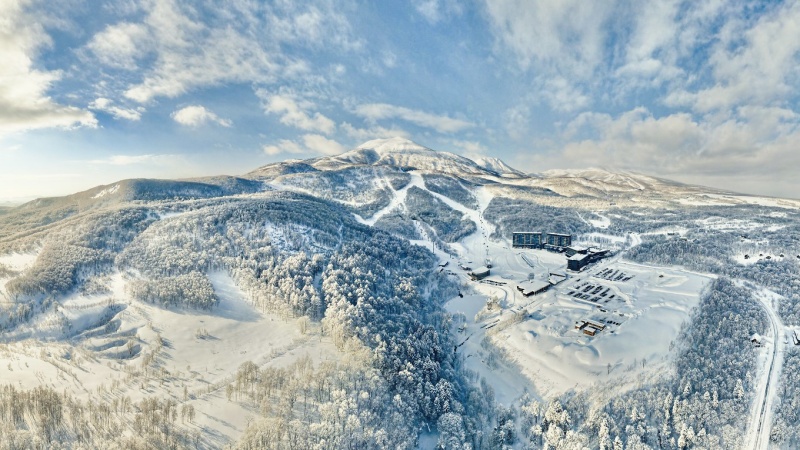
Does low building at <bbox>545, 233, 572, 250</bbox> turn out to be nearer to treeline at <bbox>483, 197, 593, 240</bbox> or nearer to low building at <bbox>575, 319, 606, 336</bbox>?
treeline at <bbox>483, 197, 593, 240</bbox>

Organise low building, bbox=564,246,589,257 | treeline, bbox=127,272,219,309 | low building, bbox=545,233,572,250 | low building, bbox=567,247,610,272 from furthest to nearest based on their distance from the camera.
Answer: low building, bbox=545,233,572,250
low building, bbox=564,246,589,257
low building, bbox=567,247,610,272
treeline, bbox=127,272,219,309

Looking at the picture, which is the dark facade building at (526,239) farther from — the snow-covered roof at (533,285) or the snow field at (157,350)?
the snow field at (157,350)

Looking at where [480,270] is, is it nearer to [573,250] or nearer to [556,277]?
[556,277]

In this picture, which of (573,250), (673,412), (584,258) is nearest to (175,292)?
(673,412)

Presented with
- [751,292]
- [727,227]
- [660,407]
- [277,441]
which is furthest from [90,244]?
[727,227]

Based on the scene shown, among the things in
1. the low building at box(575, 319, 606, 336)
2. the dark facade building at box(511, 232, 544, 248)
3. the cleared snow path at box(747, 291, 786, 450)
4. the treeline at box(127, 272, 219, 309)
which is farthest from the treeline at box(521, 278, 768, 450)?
the dark facade building at box(511, 232, 544, 248)

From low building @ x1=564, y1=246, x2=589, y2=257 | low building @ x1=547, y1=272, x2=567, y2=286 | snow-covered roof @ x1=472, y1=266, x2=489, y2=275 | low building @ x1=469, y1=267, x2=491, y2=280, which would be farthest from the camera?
low building @ x1=564, y1=246, x2=589, y2=257
